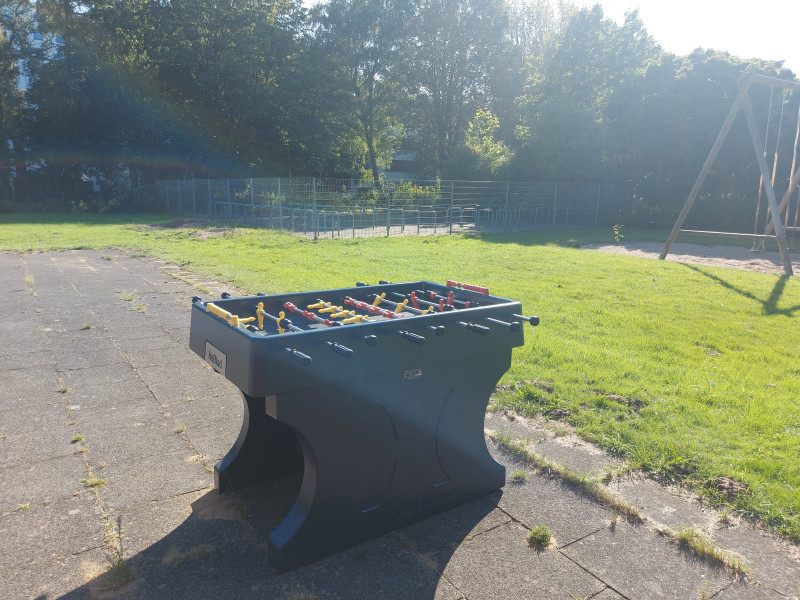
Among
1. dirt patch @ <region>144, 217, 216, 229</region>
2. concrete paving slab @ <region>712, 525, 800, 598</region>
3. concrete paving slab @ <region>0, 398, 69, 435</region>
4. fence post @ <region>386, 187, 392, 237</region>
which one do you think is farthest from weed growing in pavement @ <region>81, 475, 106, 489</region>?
dirt patch @ <region>144, 217, 216, 229</region>

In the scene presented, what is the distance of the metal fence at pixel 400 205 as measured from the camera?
17547mm

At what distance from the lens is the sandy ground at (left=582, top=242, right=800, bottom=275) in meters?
11.8

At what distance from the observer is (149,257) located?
40.1ft

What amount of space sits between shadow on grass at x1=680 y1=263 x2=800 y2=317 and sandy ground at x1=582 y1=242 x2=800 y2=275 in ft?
4.58

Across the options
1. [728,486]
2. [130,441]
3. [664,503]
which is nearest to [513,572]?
[664,503]

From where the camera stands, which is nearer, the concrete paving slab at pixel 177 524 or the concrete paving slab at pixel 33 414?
the concrete paving slab at pixel 177 524

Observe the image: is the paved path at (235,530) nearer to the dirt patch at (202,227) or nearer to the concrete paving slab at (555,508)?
the concrete paving slab at (555,508)

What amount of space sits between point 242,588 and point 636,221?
22.9 metres

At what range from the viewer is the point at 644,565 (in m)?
2.43

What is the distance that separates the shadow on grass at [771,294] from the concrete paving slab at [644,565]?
5781mm

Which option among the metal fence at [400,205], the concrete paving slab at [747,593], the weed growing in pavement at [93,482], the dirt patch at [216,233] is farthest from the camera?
the metal fence at [400,205]

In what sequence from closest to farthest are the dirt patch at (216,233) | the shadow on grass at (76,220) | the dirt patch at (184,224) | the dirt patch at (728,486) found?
1. the dirt patch at (728,486)
2. the dirt patch at (216,233)
3. the dirt patch at (184,224)
4. the shadow on grass at (76,220)

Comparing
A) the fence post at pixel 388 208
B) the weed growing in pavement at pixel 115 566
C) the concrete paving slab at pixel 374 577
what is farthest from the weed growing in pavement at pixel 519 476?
the fence post at pixel 388 208

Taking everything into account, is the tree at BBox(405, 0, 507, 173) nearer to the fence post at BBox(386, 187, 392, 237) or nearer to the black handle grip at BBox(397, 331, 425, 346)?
the fence post at BBox(386, 187, 392, 237)
